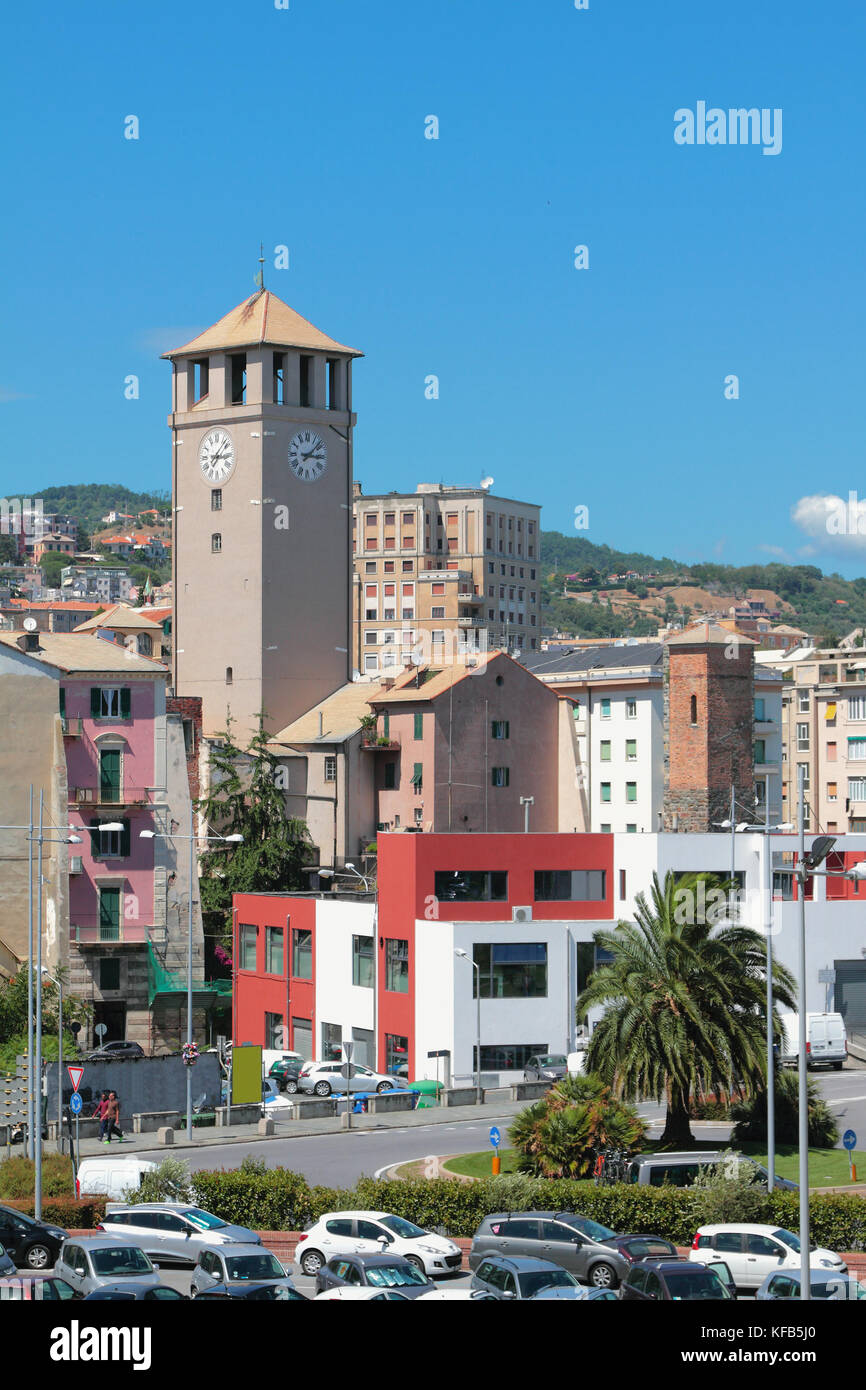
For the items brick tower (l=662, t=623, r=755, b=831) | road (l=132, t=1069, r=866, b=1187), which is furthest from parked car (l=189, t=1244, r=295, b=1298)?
brick tower (l=662, t=623, r=755, b=831)

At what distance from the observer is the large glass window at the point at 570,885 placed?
244 feet

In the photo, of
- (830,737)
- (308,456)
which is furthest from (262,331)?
(830,737)

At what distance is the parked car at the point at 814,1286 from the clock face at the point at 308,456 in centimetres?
7497

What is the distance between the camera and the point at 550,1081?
214ft

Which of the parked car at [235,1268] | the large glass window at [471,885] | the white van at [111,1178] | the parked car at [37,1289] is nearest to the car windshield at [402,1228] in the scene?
the parked car at [235,1268]

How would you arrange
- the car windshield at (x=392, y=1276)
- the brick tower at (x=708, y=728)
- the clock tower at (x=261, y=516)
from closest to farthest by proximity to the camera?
the car windshield at (x=392, y=1276), the brick tower at (x=708, y=728), the clock tower at (x=261, y=516)

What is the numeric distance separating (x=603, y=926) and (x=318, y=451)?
39800 millimetres

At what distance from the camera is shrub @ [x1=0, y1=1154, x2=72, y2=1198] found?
43188mm

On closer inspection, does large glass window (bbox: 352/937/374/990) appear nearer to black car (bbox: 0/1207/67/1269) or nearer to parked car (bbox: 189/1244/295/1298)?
black car (bbox: 0/1207/67/1269)

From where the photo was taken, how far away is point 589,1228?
36156 millimetres

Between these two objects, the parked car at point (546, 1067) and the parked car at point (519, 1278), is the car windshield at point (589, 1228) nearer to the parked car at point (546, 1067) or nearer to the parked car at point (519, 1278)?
the parked car at point (519, 1278)

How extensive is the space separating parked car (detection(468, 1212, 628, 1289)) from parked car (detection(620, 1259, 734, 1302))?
2.58 metres
